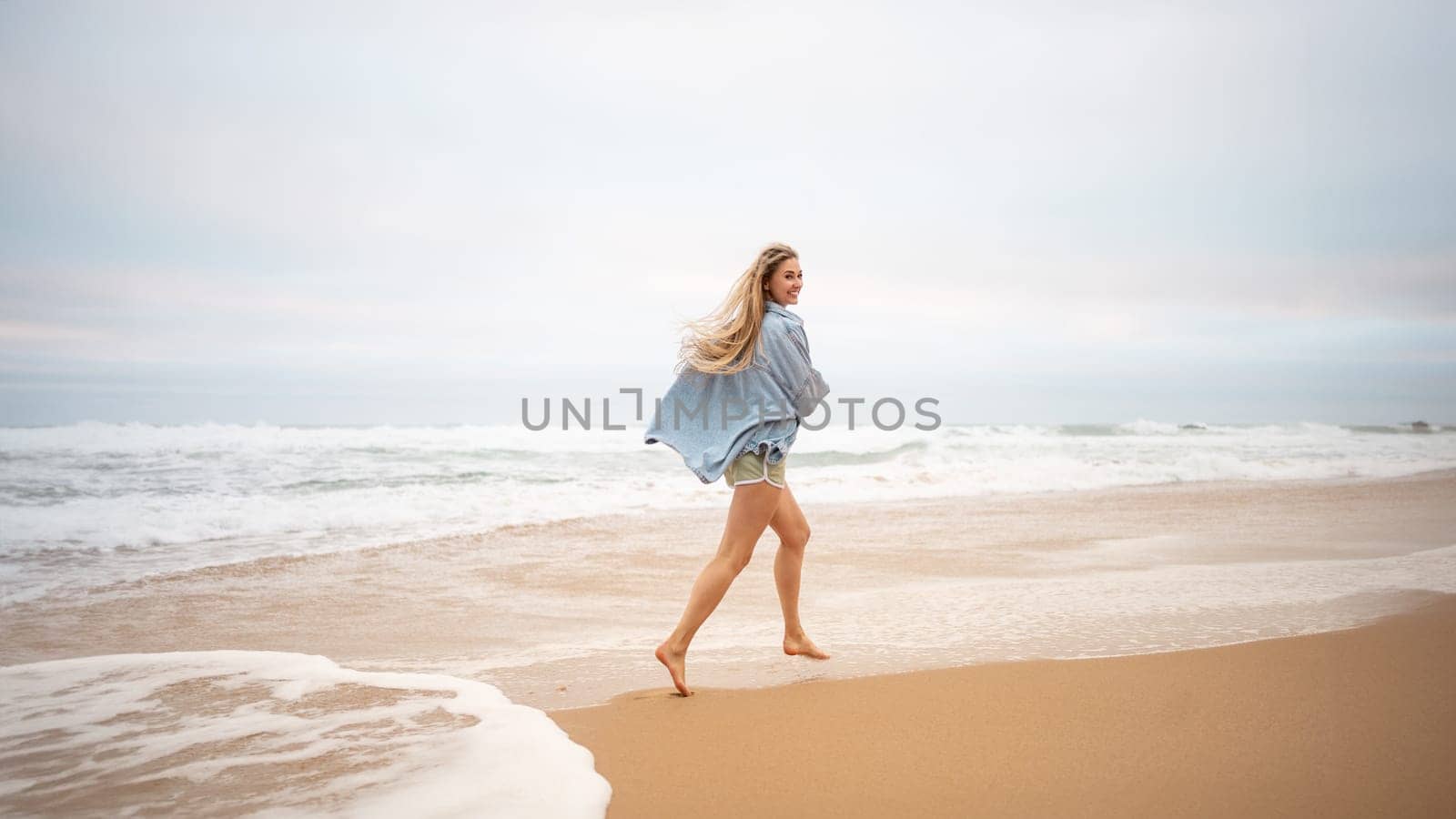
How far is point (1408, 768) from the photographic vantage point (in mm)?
2494

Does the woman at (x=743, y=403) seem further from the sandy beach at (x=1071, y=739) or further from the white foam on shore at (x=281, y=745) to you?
the white foam on shore at (x=281, y=745)

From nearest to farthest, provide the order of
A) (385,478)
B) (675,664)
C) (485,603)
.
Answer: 1. (675,664)
2. (485,603)
3. (385,478)

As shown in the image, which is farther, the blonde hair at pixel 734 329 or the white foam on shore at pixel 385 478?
the white foam on shore at pixel 385 478

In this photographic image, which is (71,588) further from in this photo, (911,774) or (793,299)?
(911,774)

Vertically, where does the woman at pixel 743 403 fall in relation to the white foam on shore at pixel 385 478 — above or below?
above

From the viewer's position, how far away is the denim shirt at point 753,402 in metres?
3.66

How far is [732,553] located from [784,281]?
125 centimetres

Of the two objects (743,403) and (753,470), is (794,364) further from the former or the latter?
(753,470)

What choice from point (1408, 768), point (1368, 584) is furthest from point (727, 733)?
point (1368, 584)

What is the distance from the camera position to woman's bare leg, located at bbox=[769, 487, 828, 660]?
3.95m

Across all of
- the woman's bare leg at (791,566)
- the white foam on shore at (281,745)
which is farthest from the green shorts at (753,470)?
the white foam on shore at (281,745)

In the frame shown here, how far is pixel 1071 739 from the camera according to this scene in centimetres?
283

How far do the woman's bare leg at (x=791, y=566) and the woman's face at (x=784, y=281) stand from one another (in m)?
0.90

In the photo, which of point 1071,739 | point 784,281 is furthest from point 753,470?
point 1071,739
